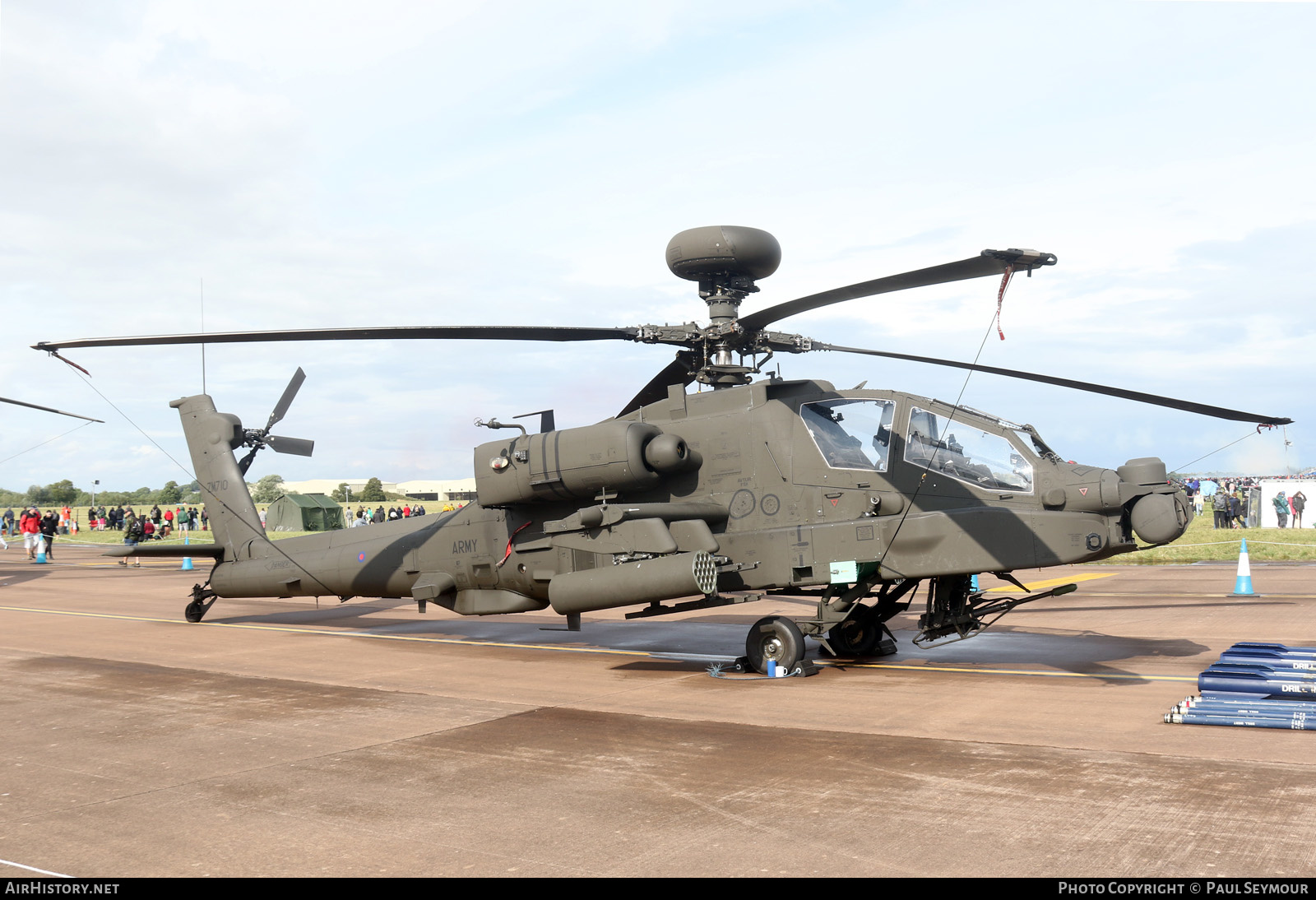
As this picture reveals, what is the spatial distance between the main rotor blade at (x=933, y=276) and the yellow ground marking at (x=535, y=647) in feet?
14.9

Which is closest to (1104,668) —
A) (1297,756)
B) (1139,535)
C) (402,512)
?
(1139,535)

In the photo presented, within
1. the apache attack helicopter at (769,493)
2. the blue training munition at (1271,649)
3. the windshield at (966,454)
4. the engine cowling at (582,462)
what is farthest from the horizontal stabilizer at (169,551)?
the blue training munition at (1271,649)

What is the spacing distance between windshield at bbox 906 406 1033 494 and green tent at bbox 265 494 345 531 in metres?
43.6

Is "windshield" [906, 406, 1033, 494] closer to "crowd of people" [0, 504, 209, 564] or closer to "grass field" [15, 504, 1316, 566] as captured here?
"grass field" [15, 504, 1316, 566]

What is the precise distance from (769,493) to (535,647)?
4.99 m

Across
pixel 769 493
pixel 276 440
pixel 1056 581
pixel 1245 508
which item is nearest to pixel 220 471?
pixel 276 440

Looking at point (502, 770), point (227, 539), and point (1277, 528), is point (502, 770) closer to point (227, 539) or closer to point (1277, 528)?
point (227, 539)

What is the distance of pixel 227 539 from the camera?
648 inches

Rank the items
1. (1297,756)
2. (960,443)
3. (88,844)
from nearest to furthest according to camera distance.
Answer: (88,844) < (1297,756) < (960,443)

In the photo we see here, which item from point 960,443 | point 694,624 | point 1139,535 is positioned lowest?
point 694,624

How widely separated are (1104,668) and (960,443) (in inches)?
119

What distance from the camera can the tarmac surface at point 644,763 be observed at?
5.20m

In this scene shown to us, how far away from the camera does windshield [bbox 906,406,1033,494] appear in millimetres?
10453

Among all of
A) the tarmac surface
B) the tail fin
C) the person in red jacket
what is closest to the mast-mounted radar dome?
the tarmac surface
